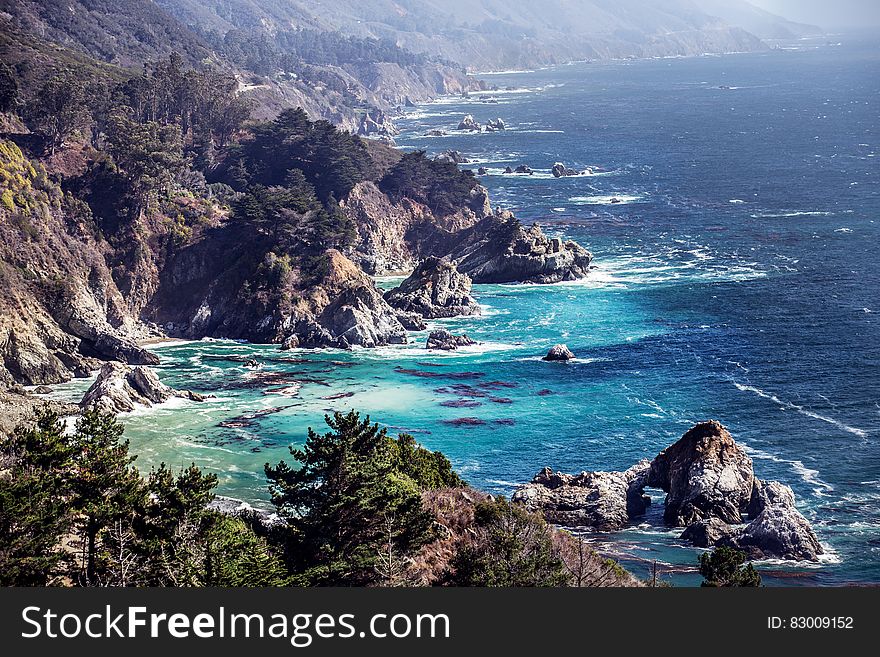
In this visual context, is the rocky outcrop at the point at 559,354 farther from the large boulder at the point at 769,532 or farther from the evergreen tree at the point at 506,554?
the evergreen tree at the point at 506,554

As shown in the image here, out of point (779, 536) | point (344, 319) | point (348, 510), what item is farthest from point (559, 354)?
point (348, 510)

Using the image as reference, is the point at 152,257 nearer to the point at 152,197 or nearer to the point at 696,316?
the point at 152,197

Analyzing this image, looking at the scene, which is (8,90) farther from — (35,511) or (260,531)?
(35,511)

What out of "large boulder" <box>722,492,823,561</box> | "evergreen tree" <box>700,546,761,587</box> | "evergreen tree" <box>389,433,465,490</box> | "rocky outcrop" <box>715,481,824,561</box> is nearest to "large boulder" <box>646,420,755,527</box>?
"rocky outcrop" <box>715,481,824,561</box>

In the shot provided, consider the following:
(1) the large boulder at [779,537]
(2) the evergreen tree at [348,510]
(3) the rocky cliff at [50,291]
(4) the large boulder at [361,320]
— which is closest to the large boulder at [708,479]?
(1) the large boulder at [779,537]

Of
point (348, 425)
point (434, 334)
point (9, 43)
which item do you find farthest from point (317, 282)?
point (9, 43)
